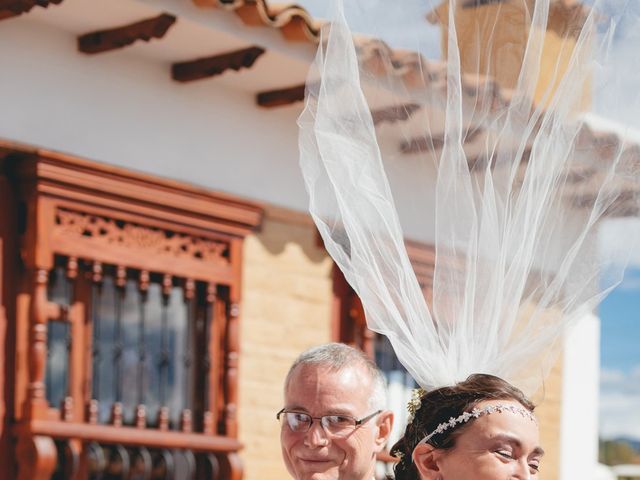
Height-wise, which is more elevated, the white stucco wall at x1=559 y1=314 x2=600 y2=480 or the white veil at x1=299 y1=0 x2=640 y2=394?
the white stucco wall at x1=559 y1=314 x2=600 y2=480

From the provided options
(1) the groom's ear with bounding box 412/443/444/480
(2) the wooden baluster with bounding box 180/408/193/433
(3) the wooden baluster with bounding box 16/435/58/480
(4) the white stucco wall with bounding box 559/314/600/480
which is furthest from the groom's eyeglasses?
(4) the white stucco wall with bounding box 559/314/600/480

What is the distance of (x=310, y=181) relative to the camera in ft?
10.7

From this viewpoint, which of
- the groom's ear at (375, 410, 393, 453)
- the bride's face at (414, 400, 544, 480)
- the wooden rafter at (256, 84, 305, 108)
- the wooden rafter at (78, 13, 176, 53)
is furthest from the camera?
the wooden rafter at (256, 84, 305, 108)

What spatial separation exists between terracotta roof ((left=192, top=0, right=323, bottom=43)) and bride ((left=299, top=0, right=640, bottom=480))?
8.54ft

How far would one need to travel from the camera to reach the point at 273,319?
6.96m

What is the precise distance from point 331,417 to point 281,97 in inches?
133

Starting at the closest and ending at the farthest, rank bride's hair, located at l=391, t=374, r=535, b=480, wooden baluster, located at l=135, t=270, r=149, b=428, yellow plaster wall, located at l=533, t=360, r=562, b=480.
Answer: bride's hair, located at l=391, t=374, r=535, b=480 → wooden baluster, located at l=135, t=270, r=149, b=428 → yellow plaster wall, located at l=533, t=360, r=562, b=480

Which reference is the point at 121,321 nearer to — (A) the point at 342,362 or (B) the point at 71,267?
(B) the point at 71,267

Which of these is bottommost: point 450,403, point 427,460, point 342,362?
point 427,460

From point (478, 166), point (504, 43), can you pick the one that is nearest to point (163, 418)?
point (478, 166)

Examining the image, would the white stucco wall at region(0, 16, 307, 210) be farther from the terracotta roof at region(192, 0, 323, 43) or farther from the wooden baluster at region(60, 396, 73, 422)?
the wooden baluster at region(60, 396, 73, 422)

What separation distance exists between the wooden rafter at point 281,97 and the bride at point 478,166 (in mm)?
3562

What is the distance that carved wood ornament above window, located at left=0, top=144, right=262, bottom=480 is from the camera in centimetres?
596

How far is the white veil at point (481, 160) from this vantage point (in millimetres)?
3154
